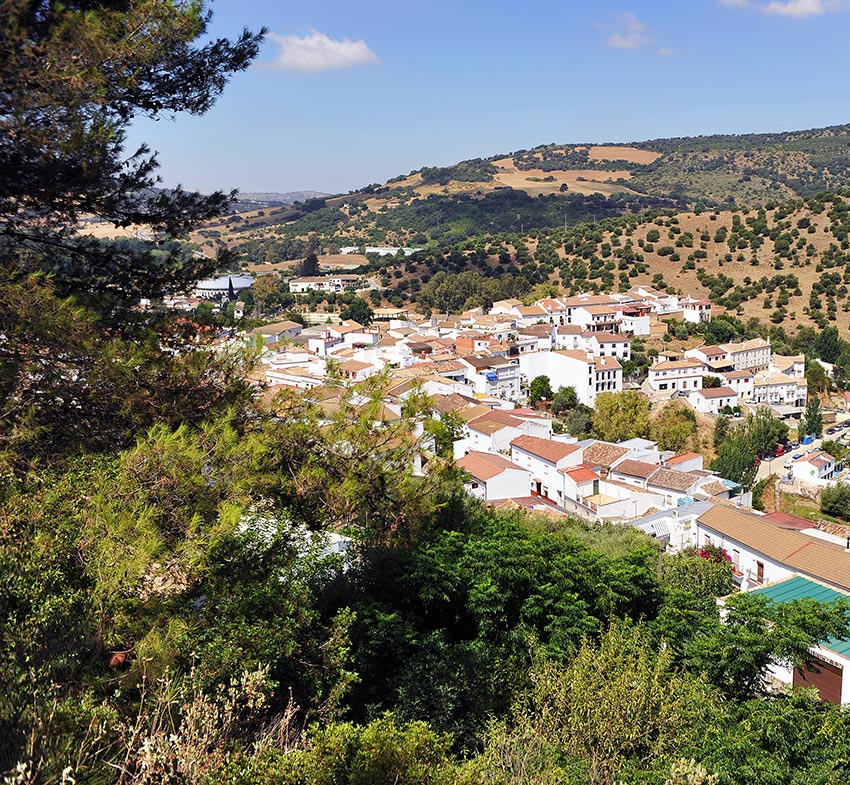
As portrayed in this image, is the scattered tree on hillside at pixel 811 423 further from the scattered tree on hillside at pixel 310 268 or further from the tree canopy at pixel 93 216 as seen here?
the scattered tree on hillside at pixel 310 268

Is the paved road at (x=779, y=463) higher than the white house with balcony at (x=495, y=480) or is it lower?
lower

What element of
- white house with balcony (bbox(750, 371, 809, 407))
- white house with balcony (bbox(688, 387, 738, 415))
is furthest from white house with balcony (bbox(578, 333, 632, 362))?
white house with balcony (bbox(750, 371, 809, 407))

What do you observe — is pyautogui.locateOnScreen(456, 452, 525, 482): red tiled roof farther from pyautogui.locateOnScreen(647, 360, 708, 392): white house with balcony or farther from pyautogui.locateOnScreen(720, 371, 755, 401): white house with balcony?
pyautogui.locateOnScreen(720, 371, 755, 401): white house with balcony

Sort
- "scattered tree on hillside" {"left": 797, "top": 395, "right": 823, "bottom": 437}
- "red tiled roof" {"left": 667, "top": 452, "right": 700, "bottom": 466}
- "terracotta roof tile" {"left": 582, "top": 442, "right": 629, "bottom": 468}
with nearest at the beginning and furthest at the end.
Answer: "terracotta roof tile" {"left": 582, "top": 442, "right": 629, "bottom": 468}, "red tiled roof" {"left": 667, "top": 452, "right": 700, "bottom": 466}, "scattered tree on hillside" {"left": 797, "top": 395, "right": 823, "bottom": 437}

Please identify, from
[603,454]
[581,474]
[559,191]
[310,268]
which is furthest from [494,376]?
[559,191]

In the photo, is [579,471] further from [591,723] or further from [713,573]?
[591,723]

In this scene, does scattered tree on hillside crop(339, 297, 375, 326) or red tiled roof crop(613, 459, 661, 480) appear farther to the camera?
scattered tree on hillside crop(339, 297, 375, 326)

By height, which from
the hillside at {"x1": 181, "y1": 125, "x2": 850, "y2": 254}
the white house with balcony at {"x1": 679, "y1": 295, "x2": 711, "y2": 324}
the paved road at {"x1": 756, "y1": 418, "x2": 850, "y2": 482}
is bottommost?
the paved road at {"x1": 756, "y1": 418, "x2": 850, "y2": 482}

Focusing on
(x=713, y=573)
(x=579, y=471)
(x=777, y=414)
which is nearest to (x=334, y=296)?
(x=777, y=414)

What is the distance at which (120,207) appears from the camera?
5.59 metres

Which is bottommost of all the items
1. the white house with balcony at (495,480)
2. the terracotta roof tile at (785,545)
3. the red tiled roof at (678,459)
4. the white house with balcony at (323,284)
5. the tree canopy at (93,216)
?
the red tiled roof at (678,459)

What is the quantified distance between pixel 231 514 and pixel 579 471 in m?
17.9

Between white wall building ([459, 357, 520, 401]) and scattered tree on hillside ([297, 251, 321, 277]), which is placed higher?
scattered tree on hillside ([297, 251, 321, 277])

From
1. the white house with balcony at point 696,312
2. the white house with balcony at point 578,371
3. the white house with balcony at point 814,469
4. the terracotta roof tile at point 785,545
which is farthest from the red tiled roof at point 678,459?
the white house with balcony at point 696,312
